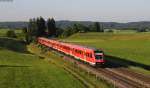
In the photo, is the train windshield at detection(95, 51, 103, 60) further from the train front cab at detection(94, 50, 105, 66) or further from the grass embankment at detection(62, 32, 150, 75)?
the grass embankment at detection(62, 32, 150, 75)

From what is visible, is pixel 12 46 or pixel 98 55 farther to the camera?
pixel 12 46

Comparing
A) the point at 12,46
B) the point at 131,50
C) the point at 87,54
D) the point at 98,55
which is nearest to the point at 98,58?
the point at 98,55

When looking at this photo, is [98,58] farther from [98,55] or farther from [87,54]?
[87,54]

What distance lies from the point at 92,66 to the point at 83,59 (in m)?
4.97

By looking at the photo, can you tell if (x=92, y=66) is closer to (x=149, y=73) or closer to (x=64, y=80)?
(x=149, y=73)

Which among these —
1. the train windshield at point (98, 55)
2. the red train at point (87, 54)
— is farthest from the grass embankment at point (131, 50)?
the red train at point (87, 54)

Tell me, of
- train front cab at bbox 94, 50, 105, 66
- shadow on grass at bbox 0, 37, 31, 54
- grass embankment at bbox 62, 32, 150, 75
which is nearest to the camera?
train front cab at bbox 94, 50, 105, 66

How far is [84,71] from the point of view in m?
48.7

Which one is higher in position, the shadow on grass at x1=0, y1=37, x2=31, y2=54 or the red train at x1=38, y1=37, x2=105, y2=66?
the red train at x1=38, y1=37, x2=105, y2=66

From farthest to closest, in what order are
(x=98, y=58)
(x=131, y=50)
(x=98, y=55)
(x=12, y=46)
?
(x=12, y=46) → (x=131, y=50) → (x=98, y=55) → (x=98, y=58)

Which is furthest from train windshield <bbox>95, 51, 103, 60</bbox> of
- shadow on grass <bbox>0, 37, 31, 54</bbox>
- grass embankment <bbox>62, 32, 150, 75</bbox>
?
shadow on grass <bbox>0, 37, 31, 54</bbox>

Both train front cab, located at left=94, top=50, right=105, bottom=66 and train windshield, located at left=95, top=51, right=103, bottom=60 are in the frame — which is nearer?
train front cab, located at left=94, top=50, right=105, bottom=66

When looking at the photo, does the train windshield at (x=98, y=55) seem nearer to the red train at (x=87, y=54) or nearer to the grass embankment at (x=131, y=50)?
Answer: the red train at (x=87, y=54)

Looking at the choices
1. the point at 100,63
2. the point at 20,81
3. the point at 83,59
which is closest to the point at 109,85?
the point at 20,81
